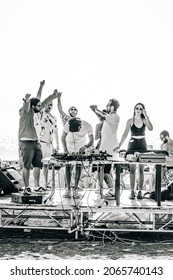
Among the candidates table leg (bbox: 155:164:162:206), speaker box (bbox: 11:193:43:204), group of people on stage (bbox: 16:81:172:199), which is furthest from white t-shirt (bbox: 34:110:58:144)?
table leg (bbox: 155:164:162:206)

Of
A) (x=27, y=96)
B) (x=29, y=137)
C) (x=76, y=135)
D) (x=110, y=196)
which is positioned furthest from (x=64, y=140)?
(x=110, y=196)

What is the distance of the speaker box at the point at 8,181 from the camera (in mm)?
6773

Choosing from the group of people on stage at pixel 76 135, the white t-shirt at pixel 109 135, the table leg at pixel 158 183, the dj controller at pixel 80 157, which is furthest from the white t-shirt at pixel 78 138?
the table leg at pixel 158 183

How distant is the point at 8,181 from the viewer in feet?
22.3

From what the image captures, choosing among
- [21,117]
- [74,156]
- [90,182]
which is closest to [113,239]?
[74,156]

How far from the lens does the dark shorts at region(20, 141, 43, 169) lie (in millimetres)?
6711

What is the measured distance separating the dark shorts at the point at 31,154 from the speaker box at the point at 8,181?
37 cm

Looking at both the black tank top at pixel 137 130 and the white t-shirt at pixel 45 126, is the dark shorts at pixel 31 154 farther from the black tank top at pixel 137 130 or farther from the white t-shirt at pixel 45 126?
the black tank top at pixel 137 130

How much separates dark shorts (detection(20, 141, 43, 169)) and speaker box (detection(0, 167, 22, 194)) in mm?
371

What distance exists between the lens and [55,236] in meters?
6.27

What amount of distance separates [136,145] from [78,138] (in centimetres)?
110

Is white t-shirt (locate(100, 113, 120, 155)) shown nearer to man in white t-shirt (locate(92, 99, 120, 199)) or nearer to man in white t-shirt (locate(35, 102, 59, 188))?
man in white t-shirt (locate(92, 99, 120, 199))

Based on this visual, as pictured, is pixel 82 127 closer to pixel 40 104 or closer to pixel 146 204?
pixel 40 104
